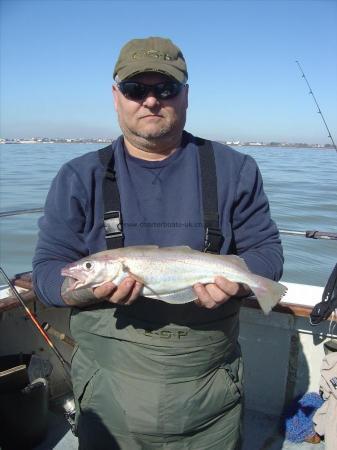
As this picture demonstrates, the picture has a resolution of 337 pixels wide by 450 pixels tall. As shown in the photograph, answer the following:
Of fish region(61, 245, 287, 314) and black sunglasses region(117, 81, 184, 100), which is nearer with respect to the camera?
fish region(61, 245, 287, 314)

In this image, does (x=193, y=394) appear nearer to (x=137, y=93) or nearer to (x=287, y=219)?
(x=137, y=93)

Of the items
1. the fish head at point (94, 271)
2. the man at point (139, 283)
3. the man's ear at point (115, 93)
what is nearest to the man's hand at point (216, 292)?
the man at point (139, 283)

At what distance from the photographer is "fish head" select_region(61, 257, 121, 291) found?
2309 mm

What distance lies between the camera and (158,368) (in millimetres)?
2398

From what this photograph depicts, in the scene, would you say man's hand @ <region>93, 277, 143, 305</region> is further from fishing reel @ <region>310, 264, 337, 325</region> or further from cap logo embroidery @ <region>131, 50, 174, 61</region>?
fishing reel @ <region>310, 264, 337, 325</region>

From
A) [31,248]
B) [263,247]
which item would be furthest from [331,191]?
[263,247]

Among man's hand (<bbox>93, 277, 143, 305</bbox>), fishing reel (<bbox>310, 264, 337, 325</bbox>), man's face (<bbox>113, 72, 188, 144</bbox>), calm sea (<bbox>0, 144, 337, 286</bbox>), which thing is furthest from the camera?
calm sea (<bbox>0, 144, 337, 286</bbox>)

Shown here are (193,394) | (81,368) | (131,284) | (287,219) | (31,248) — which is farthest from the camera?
(287,219)

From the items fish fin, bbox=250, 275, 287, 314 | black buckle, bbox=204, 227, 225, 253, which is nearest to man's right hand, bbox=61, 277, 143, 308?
black buckle, bbox=204, 227, 225, 253

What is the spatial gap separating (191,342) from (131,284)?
0.46 m

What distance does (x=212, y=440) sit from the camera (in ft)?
8.33

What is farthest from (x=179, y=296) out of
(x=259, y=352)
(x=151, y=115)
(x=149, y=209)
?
(x=259, y=352)

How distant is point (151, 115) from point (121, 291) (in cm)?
98

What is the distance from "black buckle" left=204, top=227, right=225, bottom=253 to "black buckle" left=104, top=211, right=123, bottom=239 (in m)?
0.47
